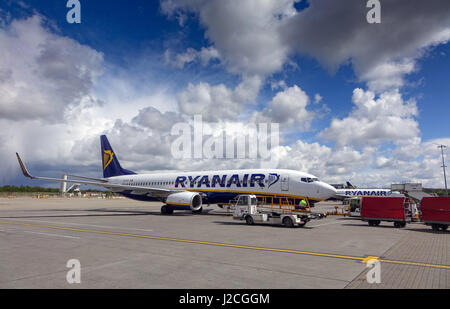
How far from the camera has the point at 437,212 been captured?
1866cm

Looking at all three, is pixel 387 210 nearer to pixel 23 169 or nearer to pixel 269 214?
pixel 269 214

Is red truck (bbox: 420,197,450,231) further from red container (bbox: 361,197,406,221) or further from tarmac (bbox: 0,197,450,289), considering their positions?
tarmac (bbox: 0,197,450,289)

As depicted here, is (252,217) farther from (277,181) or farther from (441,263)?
(441,263)

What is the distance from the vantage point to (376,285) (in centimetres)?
694

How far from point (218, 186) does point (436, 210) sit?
1849 cm

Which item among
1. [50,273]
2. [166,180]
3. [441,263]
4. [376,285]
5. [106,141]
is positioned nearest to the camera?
[376,285]

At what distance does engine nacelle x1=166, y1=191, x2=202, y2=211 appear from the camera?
1113 inches

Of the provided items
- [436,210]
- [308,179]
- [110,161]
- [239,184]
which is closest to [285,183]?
[308,179]

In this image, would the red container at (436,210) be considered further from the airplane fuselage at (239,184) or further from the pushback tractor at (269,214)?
the airplane fuselage at (239,184)

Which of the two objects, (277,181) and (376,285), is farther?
(277,181)

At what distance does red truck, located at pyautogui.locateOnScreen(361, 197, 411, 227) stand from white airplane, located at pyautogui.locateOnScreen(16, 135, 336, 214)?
3148mm
